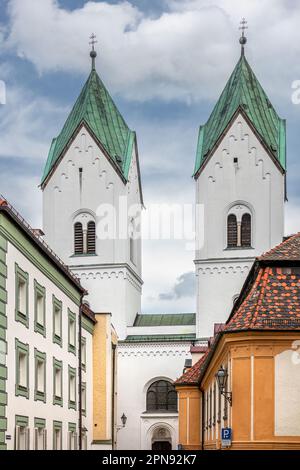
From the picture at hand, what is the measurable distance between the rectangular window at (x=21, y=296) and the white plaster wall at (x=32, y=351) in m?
0.22

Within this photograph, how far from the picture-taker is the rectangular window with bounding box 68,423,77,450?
147 feet

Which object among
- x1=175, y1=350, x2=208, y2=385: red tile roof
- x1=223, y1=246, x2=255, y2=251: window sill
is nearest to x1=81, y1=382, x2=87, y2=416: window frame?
x1=175, y1=350, x2=208, y2=385: red tile roof

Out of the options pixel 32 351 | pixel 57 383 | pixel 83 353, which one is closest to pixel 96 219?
pixel 83 353

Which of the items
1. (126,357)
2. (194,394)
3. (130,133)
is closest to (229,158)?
(130,133)

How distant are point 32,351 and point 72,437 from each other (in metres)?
10.9

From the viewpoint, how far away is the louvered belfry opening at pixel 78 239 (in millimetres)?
75625

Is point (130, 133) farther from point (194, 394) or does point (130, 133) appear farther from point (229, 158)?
point (194, 394)

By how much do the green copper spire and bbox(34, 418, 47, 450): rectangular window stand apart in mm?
40022

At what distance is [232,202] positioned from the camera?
244 ft

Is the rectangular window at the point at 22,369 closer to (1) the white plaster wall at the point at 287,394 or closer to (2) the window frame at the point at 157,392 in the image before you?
(1) the white plaster wall at the point at 287,394

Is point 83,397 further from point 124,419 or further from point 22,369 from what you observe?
point 124,419

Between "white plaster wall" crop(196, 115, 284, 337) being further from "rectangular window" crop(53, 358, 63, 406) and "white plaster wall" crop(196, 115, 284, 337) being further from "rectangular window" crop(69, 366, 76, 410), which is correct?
"rectangular window" crop(53, 358, 63, 406)

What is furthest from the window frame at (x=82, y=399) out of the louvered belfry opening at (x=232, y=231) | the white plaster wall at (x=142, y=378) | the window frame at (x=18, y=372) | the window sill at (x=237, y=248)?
the louvered belfry opening at (x=232, y=231)

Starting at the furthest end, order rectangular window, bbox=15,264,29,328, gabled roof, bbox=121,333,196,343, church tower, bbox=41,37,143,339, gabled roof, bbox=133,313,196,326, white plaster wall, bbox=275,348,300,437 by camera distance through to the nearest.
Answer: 1. gabled roof, bbox=133,313,196,326
2. church tower, bbox=41,37,143,339
3. gabled roof, bbox=121,333,196,343
4. rectangular window, bbox=15,264,29,328
5. white plaster wall, bbox=275,348,300,437
